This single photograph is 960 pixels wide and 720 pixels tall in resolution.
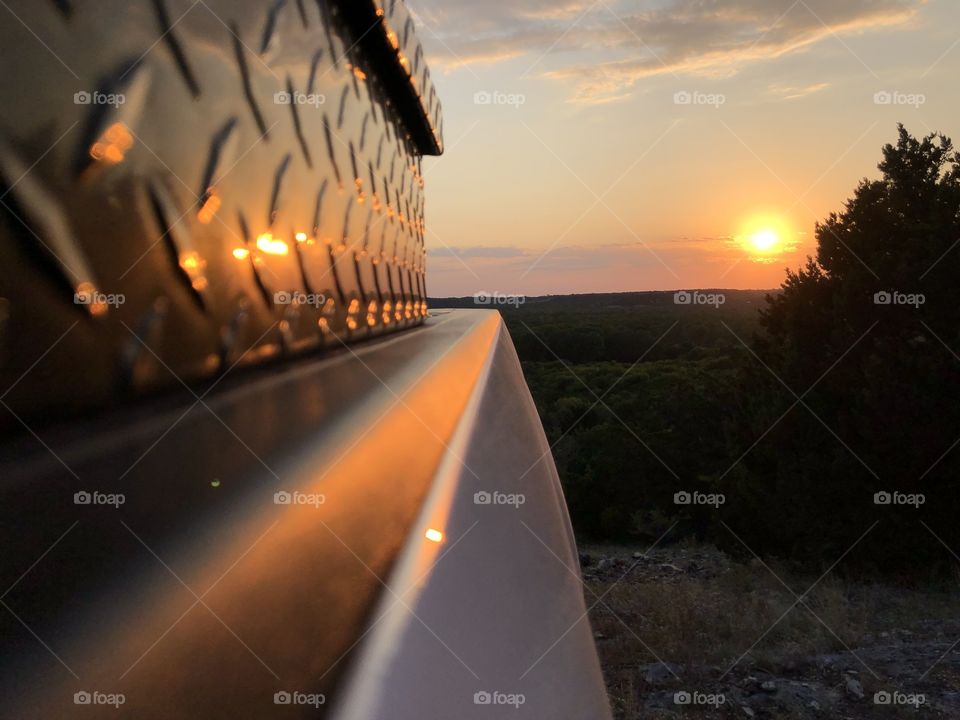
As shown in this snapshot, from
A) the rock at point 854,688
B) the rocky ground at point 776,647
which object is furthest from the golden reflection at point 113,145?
the rock at point 854,688

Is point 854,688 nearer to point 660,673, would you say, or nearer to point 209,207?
point 660,673

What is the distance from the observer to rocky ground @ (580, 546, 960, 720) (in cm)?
741

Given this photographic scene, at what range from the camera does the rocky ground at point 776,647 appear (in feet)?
24.3

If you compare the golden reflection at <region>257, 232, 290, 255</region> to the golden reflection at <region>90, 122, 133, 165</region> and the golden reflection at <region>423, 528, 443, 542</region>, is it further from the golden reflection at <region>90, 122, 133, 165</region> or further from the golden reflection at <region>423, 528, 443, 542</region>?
the golden reflection at <region>423, 528, 443, 542</region>

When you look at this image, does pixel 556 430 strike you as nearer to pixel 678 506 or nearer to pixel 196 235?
pixel 678 506

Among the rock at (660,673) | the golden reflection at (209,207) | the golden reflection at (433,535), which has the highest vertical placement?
the golden reflection at (209,207)

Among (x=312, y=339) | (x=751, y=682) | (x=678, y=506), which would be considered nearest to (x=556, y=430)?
(x=678, y=506)

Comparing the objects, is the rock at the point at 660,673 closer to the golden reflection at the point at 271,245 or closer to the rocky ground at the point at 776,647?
the rocky ground at the point at 776,647

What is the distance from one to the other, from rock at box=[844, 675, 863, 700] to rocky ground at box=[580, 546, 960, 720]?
14 mm

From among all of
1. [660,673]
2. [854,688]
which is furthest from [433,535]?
[660,673]

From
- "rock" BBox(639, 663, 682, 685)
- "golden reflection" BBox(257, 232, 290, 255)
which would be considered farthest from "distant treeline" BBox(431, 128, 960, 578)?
"golden reflection" BBox(257, 232, 290, 255)

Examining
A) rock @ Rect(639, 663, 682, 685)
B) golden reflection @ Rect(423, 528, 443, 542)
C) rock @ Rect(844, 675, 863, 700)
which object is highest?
golden reflection @ Rect(423, 528, 443, 542)

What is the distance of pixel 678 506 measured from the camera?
19.4m

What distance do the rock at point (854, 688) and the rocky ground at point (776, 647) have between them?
0.01 m
